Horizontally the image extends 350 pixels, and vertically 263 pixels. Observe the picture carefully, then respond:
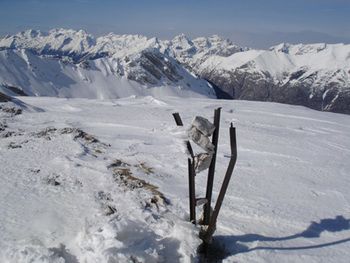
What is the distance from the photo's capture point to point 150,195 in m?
8.02

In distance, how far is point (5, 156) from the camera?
10859 mm

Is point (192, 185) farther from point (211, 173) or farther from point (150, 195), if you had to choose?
point (150, 195)

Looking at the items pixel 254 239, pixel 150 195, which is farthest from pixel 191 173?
pixel 150 195

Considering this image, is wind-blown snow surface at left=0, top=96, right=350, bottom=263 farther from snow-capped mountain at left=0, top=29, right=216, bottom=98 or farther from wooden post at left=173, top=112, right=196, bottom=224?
snow-capped mountain at left=0, top=29, right=216, bottom=98

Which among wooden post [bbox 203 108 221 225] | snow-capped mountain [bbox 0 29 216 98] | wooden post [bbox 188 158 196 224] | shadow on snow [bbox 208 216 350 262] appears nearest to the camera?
wooden post [bbox 203 108 221 225]

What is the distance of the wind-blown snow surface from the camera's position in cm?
530

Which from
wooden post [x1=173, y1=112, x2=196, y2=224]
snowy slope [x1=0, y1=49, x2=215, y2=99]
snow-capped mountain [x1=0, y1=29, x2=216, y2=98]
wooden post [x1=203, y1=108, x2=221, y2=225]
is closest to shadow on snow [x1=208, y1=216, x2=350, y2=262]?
wooden post [x1=203, y1=108, x2=221, y2=225]

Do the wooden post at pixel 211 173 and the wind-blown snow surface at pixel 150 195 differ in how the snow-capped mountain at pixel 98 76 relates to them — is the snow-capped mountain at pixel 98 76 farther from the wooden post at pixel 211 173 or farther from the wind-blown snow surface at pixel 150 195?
the wooden post at pixel 211 173

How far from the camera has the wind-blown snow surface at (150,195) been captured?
530cm

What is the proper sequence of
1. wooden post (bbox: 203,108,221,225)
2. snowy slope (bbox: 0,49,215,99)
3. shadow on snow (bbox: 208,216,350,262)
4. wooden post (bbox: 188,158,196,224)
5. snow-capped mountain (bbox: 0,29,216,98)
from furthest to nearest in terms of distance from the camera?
1. snowy slope (bbox: 0,49,215,99)
2. snow-capped mountain (bbox: 0,29,216,98)
3. shadow on snow (bbox: 208,216,350,262)
4. wooden post (bbox: 188,158,196,224)
5. wooden post (bbox: 203,108,221,225)

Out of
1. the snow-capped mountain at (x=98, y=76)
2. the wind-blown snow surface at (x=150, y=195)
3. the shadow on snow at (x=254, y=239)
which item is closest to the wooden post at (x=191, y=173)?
the wind-blown snow surface at (x=150, y=195)

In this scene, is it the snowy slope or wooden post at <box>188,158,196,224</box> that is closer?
wooden post at <box>188,158,196,224</box>

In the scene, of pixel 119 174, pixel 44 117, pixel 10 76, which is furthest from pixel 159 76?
Answer: pixel 119 174

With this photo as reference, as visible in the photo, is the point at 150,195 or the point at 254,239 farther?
the point at 150,195
